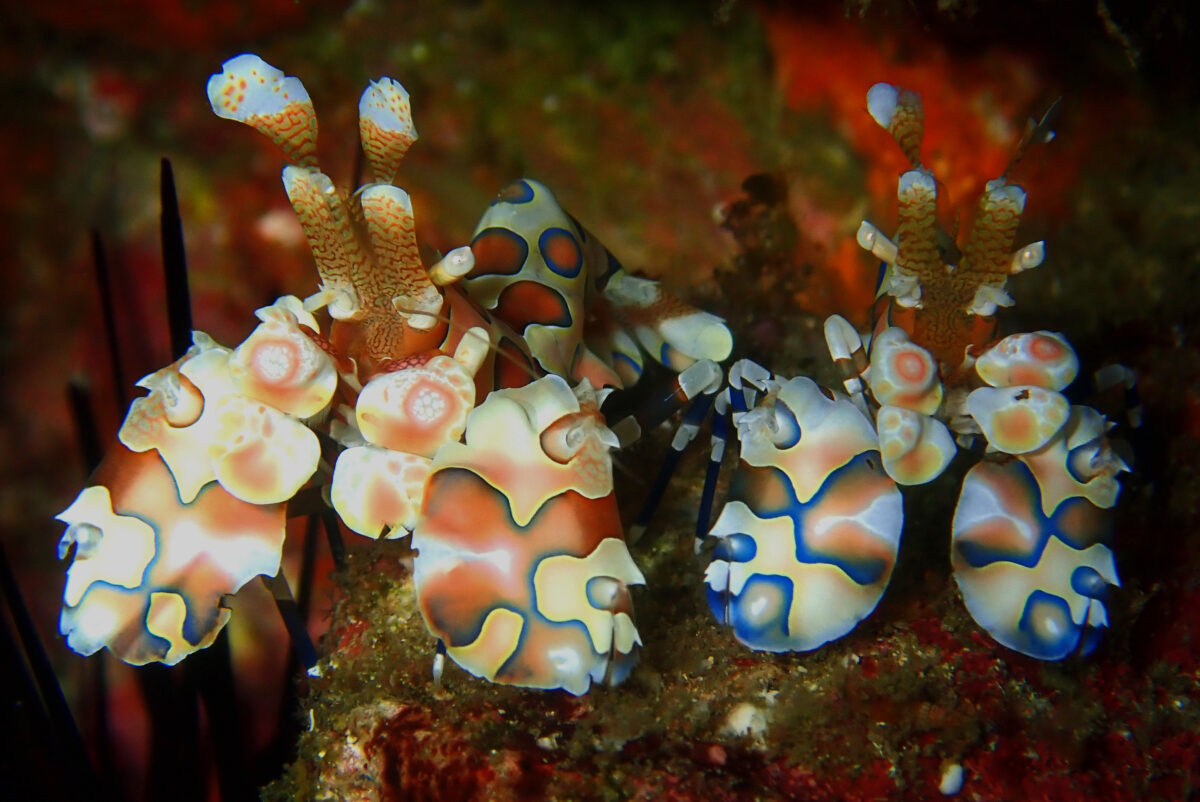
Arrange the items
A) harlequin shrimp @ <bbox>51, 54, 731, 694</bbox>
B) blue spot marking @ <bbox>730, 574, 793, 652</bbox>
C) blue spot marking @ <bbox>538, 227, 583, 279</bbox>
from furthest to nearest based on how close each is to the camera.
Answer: blue spot marking @ <bbox>538, 227, 583, 279</bbox> → blue spot marking @ <bbox>730, 574, 793, 652</bbox> → harlequin shrimp @ <bbox>51, 54, 731, 694</bbox>

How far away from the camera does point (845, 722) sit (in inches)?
62.3

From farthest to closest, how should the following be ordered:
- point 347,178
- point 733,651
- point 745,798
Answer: point 347,178 < point 733,651 < point 745,798

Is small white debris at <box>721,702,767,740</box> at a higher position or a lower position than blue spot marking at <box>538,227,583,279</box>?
lower

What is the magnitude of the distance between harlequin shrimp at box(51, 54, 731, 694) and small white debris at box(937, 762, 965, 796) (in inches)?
26.3

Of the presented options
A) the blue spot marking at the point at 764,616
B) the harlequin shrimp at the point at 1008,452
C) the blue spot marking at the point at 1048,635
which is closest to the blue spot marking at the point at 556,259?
the harlequin shrimp at the point at 1008,452

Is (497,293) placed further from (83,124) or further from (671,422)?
(83,124)

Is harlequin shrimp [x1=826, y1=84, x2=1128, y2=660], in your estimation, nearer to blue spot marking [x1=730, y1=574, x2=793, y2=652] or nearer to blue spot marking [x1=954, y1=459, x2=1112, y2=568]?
blue spot marking [x1=954, y1=459, x2=1112, y2=568]

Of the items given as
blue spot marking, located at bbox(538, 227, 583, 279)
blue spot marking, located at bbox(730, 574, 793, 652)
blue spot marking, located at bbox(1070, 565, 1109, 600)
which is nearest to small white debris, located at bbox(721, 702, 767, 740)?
blue spot marking, located at bbox(730, 574, 793, 652)

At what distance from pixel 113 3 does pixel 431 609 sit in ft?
5.99

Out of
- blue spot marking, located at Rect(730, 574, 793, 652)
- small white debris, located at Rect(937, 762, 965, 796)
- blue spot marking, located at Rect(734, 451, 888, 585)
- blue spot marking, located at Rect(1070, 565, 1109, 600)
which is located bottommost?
small white debris, located at Rect(937, 762, 965, 796)

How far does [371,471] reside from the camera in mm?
1524

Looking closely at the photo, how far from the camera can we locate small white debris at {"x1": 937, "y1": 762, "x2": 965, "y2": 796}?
1548mm

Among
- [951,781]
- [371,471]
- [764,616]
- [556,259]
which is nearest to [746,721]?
[764,616]

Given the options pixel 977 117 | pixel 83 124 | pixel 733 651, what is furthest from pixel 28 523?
pixel 977 117
